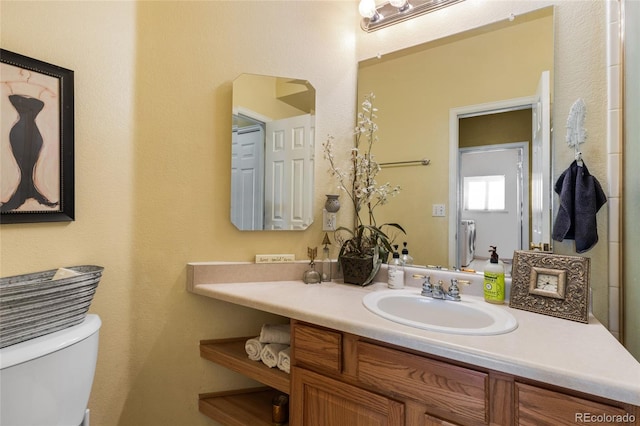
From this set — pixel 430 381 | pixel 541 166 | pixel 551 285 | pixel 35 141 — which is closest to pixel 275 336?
pixel 430 381

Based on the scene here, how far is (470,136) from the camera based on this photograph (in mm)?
1470

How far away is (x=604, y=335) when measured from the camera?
3.02 feet

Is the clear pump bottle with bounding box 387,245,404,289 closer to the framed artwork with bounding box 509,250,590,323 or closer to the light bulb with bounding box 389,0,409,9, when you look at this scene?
the framed artwork with bounding box 509,250,590,323

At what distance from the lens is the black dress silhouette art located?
1.11 metres

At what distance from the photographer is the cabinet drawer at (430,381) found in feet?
2.68

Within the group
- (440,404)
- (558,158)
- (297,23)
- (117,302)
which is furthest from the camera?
(297,23)

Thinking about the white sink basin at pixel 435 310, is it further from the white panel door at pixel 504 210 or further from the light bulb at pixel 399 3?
the light bulb at pixel 399 3

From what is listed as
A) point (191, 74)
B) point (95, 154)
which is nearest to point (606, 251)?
point (191, 74)

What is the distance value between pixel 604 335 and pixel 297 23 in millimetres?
1781

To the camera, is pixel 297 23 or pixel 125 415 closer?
pixel 125 415

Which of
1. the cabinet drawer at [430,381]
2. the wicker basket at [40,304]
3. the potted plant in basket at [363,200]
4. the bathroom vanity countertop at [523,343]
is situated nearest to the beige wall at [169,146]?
the potted plant in basket at [363,200]

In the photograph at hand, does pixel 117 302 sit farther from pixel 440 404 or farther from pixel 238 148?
pixel 440 404

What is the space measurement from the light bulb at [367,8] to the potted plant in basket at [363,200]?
0.40 m

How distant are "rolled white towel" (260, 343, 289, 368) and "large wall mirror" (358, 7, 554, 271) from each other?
2.52 feet
